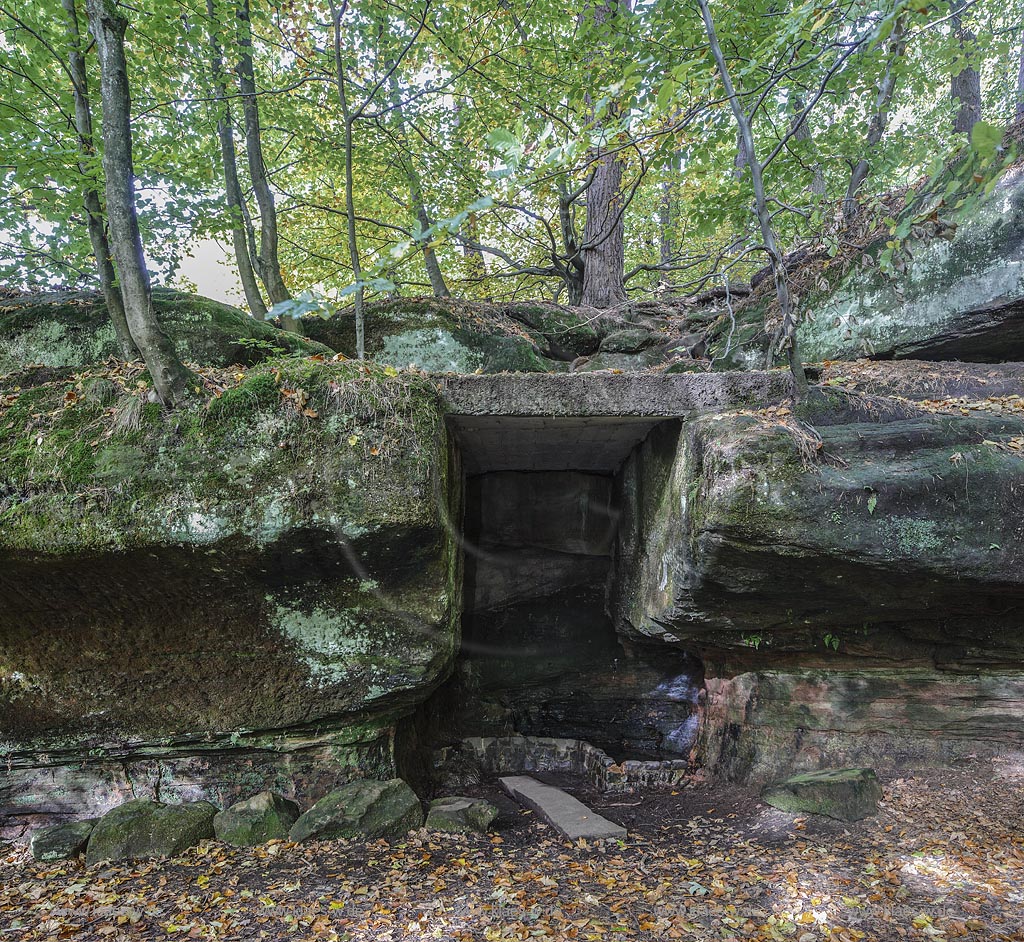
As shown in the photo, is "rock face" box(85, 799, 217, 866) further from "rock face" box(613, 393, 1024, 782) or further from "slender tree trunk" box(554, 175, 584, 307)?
"slender tree trunk" box(554, 175, 584, 307)

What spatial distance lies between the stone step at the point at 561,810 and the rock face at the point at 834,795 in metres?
1.33

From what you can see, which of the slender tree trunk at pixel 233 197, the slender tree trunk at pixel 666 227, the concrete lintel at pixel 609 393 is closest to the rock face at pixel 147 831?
the concrete lintel at pixel 609 393

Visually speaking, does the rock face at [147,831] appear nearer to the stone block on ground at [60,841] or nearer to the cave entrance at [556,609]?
the stone block on ground at [60,841]

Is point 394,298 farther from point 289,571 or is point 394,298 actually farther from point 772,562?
point 772,562

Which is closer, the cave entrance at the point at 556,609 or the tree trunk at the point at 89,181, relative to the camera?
the tree trunk at the point at 89,181

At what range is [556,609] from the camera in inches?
302

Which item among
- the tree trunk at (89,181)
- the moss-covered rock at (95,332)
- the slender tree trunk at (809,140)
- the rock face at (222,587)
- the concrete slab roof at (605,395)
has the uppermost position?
the slender tree trunk at (809,140)

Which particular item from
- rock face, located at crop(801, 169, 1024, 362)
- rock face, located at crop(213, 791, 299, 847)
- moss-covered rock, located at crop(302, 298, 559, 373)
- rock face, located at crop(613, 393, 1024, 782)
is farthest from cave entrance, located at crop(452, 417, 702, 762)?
rock face, located at crop(801, 169, 1024, 362)

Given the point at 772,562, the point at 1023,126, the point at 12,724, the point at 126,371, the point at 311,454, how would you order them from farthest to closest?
the point at 1023,126
the point at 126,371
the point at 12,724
the point at 311,454
the point at 772,562

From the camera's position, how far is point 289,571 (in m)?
4.72

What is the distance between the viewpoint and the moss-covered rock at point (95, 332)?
623 cm

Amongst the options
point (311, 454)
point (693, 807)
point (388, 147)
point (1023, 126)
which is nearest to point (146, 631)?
point (311, 454)

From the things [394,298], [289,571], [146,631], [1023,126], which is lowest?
[146,631]

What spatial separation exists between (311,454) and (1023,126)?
6890mm
